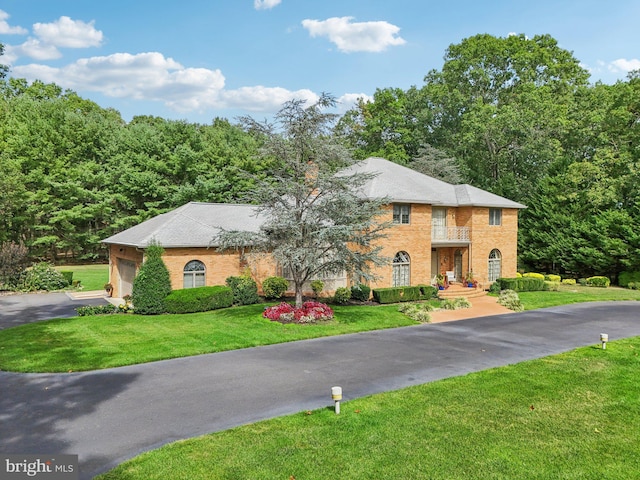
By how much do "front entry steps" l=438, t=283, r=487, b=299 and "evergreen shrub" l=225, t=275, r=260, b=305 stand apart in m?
11.0

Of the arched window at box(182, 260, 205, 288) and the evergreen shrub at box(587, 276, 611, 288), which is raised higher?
the arched window at box(182, 260, 205, 288)

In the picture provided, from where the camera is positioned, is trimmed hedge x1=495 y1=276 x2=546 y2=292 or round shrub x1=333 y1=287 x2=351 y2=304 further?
trimmed hedge x1=495 y1=276 x2=546 y2=292

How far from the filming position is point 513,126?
128 feet

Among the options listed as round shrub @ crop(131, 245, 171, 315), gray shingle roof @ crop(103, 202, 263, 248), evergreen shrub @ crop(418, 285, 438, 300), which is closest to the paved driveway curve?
evergreen shrub @ crop(418, 285, 438, 300)

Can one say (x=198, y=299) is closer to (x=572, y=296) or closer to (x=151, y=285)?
(x=151, y=285)

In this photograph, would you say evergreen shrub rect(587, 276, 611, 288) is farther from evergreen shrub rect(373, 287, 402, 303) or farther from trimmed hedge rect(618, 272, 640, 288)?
evergreen shrub rect(373, 287, 402, 303)

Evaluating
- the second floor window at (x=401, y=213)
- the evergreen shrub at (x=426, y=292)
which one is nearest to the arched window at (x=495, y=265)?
the evergreen shrub at (x=426, y=292)

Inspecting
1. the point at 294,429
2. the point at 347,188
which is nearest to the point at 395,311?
the point at 347,188

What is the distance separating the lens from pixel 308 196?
1856 cm

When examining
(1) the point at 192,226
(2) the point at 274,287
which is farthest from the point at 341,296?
(1) the point at 192,226

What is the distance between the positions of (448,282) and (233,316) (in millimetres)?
15486

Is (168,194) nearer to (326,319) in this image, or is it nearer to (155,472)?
(326,319)

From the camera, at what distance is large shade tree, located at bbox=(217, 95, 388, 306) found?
18.1 meters

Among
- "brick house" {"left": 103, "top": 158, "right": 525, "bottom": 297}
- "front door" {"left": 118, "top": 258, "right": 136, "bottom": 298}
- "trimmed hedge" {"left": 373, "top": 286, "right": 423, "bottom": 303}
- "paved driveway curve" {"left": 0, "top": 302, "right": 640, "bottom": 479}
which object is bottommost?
"paved driveway curve" {"left": 0, "top": 302, "right": 640, "bottom": 479}
